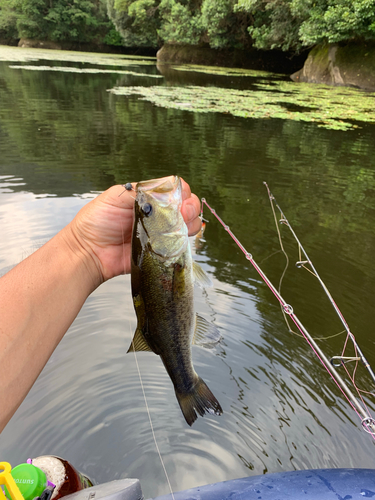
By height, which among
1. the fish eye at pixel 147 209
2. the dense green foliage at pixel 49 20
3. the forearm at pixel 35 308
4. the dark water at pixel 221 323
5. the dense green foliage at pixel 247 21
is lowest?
the dark water at pixel 221 323

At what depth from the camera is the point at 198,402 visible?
1741 mm

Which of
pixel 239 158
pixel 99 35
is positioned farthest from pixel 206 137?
pixel 99 35

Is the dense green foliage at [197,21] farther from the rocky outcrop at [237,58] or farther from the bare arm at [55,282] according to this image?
the bare arm at [55,282]

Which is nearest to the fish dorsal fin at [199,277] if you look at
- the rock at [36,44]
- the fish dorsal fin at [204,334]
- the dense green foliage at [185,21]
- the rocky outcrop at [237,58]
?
the fish dorsal fin at [204,334]

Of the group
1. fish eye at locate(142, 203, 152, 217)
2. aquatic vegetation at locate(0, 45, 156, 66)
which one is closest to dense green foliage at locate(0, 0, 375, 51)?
aquatic vegetation at locate(0, 45, 156, 66)

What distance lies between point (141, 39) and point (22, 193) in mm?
44291

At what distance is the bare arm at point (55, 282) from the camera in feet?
4.41

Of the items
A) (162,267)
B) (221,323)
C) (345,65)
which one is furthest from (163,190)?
(345,65)

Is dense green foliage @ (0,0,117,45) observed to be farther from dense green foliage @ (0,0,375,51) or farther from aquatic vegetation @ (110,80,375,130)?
aquatic vegetation @ (110,80,375,130)

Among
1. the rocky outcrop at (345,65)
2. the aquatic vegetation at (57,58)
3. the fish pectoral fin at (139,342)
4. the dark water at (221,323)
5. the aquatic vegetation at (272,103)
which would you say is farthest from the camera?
the aquatic vegetation at (57,58)

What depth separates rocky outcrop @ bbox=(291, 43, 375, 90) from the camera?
65.6ft

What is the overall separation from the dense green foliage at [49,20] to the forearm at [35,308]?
52827 millimetres

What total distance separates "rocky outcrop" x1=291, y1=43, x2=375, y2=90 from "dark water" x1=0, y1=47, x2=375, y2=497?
1461 cm

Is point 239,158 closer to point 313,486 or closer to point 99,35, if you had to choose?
point 313,486
